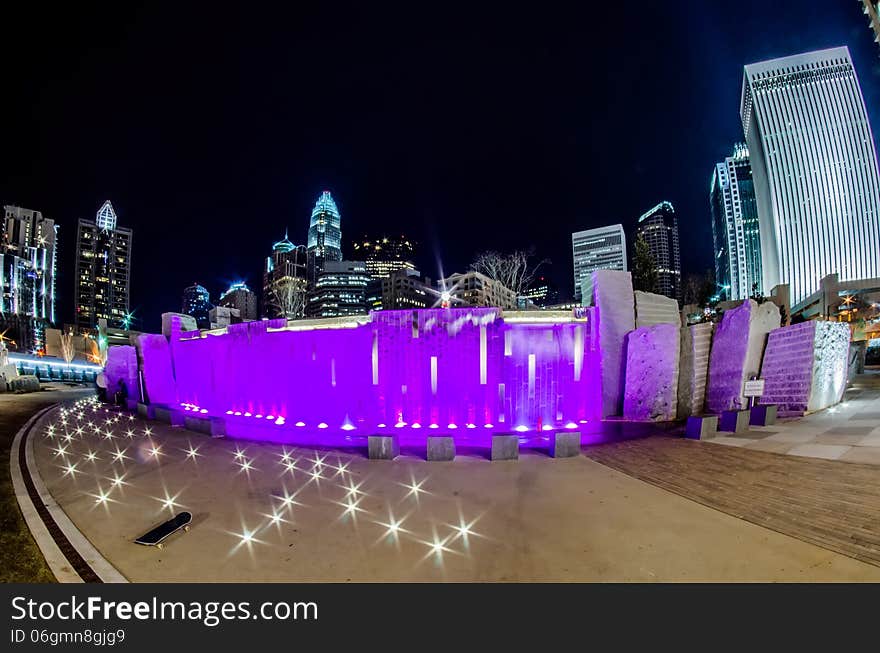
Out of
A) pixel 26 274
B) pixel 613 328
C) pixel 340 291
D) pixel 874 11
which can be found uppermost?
pixel 26 274

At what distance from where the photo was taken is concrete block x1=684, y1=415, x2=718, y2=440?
347 inches

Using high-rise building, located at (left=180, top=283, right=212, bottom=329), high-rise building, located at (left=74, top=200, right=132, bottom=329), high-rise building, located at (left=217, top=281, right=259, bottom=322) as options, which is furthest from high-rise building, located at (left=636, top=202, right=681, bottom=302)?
high-rise building, located at (left=180, top=283, right=212, bottom=329)

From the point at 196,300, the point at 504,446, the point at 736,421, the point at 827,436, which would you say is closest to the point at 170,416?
the point at 504,446

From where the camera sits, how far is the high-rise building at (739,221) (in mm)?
108375

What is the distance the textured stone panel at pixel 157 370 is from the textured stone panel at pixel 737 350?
75.0ft

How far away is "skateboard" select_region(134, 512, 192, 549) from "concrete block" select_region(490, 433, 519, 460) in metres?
5.43

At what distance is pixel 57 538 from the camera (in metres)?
4.56

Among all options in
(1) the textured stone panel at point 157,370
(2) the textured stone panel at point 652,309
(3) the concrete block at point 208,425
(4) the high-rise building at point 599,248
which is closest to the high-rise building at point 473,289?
(4) the high-rise building at point 599,248

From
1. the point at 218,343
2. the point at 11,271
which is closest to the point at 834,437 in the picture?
the point at 218,343

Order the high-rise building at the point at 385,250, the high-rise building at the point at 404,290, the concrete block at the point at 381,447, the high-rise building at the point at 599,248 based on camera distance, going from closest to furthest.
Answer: the concrete block at the point at 381,447 → the high-rise building at the point at 599,248 → the high-rise building at the point at 404,290 → the high-rise building at the point at 385,250

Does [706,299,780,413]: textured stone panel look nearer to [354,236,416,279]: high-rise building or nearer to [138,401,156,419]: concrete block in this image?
[138,401,156,419]: concrete block

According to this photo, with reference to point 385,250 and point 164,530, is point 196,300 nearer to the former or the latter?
point 385,250

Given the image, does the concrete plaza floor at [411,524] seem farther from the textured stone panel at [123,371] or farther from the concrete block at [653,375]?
the textured stone panel at [123,371]

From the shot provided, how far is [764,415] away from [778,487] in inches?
211
